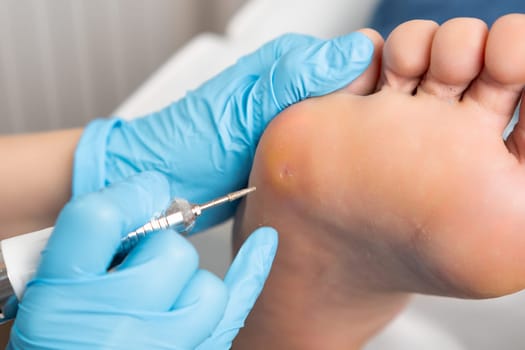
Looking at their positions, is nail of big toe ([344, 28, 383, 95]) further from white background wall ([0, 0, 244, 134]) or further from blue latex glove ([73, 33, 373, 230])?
white background wall ([0, 0, 244, 134])

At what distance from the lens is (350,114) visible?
0.69m

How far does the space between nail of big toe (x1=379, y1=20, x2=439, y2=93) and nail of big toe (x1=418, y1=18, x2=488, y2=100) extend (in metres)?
0.02

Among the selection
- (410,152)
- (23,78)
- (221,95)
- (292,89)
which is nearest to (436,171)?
(410,152)

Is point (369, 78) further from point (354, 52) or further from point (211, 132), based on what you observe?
point (211, 132)

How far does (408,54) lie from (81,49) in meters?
1.09

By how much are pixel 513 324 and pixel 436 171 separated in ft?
1.30

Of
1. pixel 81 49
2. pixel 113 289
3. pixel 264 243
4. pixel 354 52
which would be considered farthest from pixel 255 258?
pixel 81 49

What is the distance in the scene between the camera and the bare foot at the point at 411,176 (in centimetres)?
61

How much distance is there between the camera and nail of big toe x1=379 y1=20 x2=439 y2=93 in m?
0.68

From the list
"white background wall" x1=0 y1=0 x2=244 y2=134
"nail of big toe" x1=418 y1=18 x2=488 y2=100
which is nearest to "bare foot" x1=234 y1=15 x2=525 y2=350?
"nail of big toe" x1=418 y1=18 x2=488 y2=100

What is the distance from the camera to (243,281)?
0.69 m

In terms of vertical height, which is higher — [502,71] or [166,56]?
[502,71]

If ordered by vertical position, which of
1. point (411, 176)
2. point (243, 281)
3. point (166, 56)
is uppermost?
point (411, 176)

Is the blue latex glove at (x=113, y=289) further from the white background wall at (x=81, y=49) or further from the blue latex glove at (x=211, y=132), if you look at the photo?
the white background wall at (x=81, y=49)
